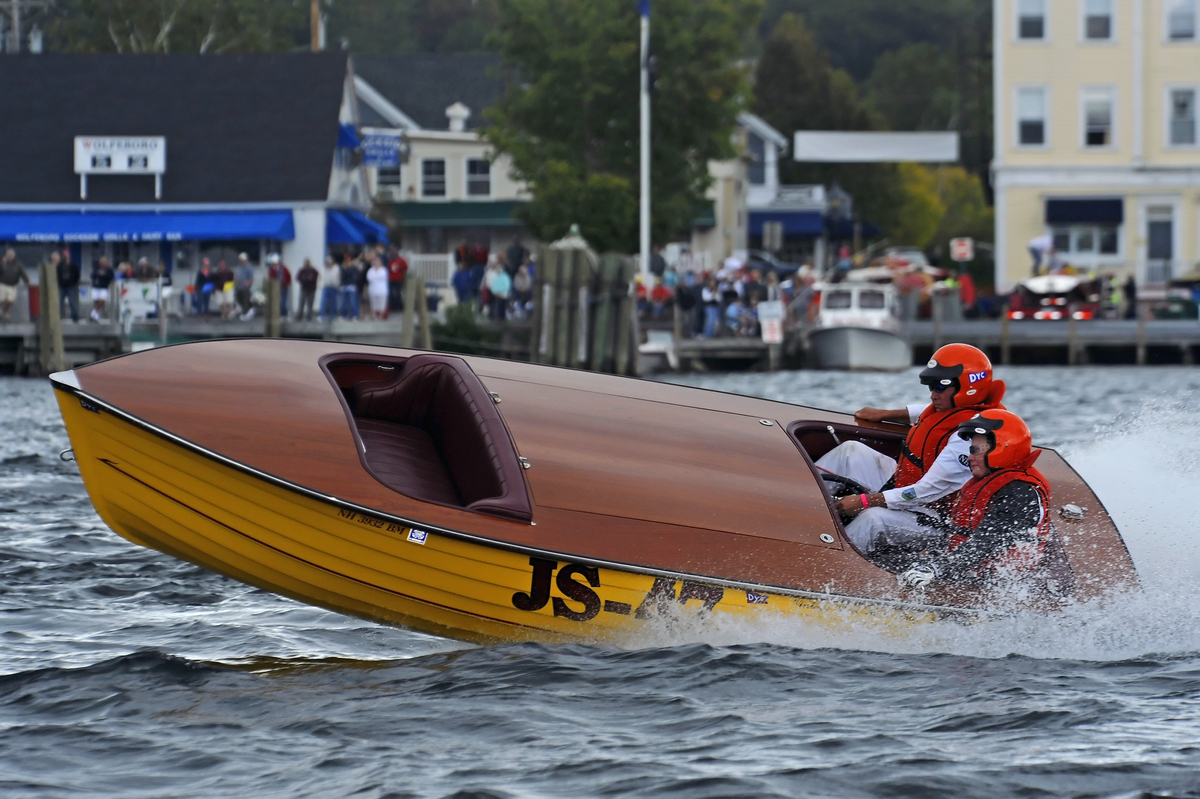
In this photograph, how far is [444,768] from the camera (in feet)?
20.1

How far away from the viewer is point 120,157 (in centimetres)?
3659

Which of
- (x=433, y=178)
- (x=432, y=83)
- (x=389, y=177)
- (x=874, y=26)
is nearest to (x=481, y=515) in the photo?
(x=433, y=178)

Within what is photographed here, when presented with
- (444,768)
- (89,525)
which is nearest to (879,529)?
(444,768)

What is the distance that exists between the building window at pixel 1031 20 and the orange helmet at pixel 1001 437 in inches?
1398

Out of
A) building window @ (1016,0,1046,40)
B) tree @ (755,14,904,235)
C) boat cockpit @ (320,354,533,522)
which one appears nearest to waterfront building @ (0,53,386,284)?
building window @ (1016,0,1046,40)

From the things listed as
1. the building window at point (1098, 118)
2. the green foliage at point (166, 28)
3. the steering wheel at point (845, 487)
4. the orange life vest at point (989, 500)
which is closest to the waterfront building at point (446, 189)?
the green foliage at point (166, 28)

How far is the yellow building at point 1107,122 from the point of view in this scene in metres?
40.4

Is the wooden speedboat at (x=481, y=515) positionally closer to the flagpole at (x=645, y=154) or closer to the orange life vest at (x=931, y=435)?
the orange life vest at (x=931, y=435)

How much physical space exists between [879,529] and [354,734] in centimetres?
276

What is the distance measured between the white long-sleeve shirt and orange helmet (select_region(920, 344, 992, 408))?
→ 26cm

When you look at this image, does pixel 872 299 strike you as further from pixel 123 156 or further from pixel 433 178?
pixel 433 178

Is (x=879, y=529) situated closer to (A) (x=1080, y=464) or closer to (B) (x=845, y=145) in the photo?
(A) (x=1080, y=464)

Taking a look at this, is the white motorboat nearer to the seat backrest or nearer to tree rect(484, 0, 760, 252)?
tree rect(484, 0, 760, 252)

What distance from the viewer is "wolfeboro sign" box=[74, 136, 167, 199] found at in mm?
36344
